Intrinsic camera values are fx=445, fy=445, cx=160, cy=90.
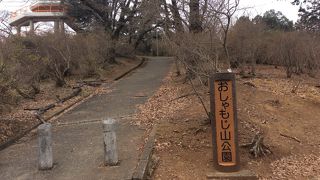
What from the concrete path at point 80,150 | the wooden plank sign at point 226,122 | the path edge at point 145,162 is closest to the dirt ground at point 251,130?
the path edge at point 145,162

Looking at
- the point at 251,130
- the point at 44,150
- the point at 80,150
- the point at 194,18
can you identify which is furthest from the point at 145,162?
the point at 194,18

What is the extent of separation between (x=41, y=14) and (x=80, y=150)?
112 ft

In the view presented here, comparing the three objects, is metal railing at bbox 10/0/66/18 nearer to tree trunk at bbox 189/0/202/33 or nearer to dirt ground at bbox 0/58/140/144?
dirt ground at bbox 0/58/140/144

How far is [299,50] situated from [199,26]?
7.51m

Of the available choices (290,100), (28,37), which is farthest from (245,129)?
(28,37)

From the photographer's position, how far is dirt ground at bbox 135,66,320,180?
7957mm

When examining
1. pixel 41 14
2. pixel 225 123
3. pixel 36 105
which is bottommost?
pixel 36 105

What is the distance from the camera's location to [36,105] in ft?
46.8

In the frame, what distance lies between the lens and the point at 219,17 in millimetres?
10359

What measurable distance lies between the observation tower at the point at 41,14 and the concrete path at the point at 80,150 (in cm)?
1977

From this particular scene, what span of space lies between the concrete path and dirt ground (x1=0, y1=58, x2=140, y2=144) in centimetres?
60

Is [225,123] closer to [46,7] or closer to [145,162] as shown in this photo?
[145,162]

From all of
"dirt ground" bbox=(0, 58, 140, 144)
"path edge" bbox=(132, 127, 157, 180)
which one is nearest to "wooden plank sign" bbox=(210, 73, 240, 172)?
"path edge" bbox=(132, 127, 157, 180)

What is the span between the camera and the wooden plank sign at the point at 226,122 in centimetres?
752
